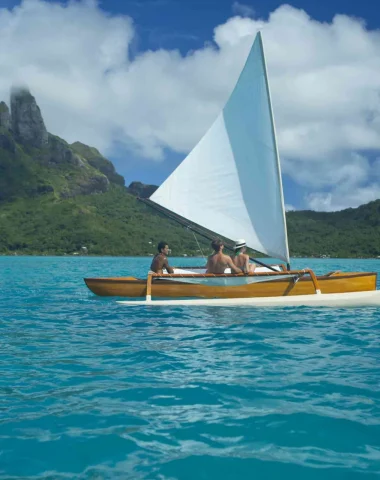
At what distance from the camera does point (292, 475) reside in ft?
14.3

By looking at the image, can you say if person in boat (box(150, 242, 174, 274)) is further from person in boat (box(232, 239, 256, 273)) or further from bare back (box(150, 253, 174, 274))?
person in boat (box(232, 239, 256, 273))

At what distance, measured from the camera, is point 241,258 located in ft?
55.1

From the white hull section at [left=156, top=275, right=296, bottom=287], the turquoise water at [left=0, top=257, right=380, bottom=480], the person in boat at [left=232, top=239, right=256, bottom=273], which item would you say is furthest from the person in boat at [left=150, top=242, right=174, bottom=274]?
the turquoise water at [left=0, top=257, right=380, bottom=480]

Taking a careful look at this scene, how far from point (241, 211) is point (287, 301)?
3.79 m

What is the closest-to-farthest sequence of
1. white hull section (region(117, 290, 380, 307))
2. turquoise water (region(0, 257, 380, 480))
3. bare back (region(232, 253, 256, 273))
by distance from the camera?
turquoise water (region(0, 257, 380, 480)), white hull section (region(117, 290, 380, 307)), bare back (region(232, 253, 256, 273))

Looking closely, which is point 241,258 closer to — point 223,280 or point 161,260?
point 223,280

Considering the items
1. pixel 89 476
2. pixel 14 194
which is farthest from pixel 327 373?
pixel 14 194

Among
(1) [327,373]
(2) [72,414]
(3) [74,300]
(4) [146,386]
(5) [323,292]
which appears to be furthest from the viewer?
(3) [74,300]

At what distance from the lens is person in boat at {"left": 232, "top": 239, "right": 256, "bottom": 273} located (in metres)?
16.8

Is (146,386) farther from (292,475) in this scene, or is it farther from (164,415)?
(292,475)

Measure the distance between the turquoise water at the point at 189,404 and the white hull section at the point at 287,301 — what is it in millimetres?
4305

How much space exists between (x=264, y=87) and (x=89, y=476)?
50.9 feet

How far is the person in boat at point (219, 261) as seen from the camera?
652 inches

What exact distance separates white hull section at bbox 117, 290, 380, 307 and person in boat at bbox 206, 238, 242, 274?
1165 millimetres
